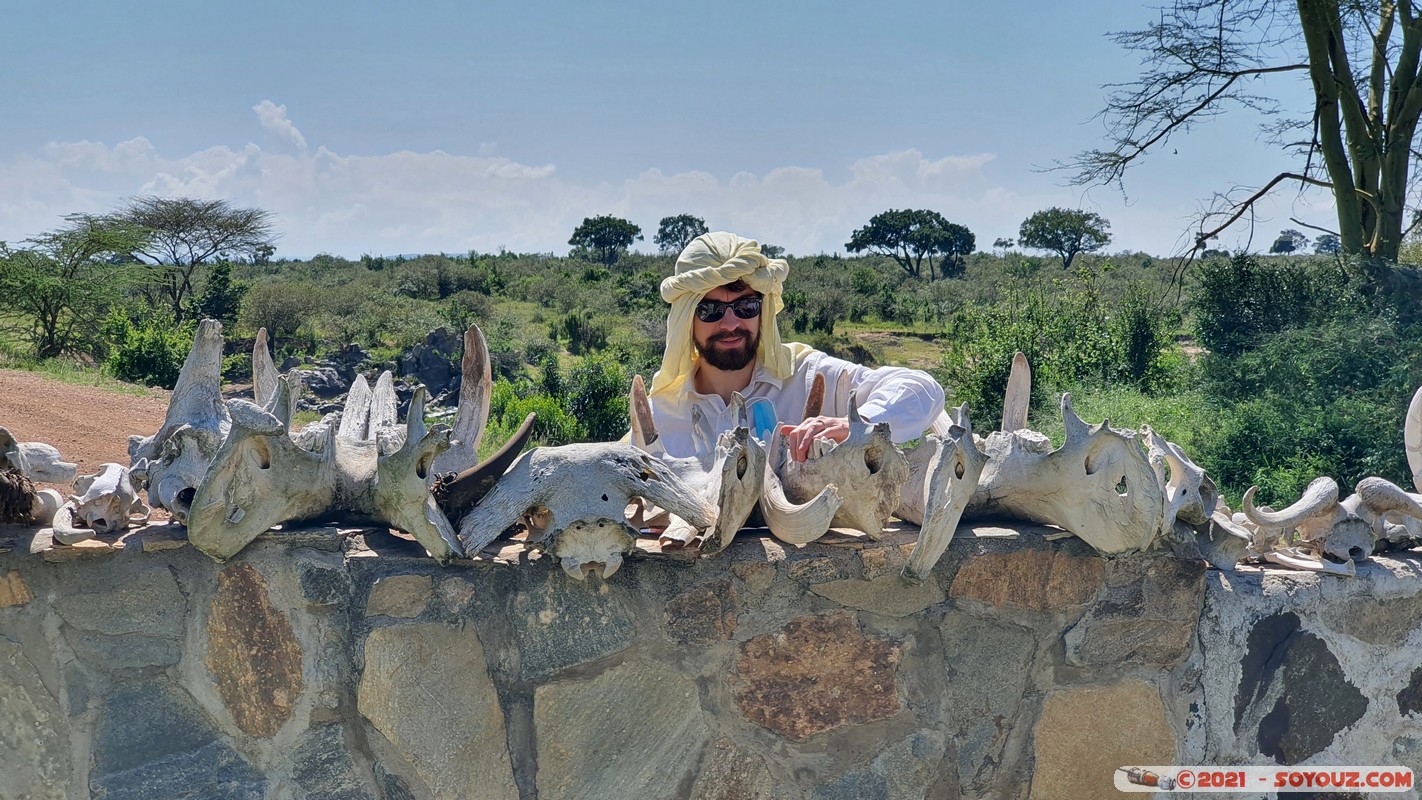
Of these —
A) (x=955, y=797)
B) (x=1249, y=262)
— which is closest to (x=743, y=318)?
(x=955, y=797)

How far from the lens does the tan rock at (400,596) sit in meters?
1.61

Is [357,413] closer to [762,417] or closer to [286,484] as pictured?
[286,484]

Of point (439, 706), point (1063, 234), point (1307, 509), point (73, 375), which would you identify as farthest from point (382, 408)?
point (1063, 234)

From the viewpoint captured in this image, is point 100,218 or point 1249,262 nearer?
point 1249,262

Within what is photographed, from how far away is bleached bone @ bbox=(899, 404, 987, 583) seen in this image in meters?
1.62

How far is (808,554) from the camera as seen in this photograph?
1.69 m

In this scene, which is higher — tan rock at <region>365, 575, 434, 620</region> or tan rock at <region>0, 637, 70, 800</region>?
tan rock at <region>365, 575, 434, 620</region>

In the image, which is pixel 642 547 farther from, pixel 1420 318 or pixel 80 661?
pixel 1420 318

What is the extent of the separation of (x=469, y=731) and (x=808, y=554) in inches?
23.5

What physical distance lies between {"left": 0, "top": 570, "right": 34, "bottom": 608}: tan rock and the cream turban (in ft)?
4.74

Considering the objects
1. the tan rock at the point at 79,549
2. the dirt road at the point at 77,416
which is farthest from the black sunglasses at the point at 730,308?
the dirt road at the point at 77,416

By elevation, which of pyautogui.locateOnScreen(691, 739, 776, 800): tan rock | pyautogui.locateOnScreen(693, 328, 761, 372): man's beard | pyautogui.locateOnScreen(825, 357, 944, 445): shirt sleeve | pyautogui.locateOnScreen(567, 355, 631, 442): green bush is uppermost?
pyautogui.locateOnScreen(693, 328, 761, 372): man's beard

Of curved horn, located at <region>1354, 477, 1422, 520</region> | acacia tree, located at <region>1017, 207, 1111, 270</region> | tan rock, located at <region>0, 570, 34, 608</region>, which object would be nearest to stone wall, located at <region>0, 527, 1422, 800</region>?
tan rock, located at <region>0, 570, 34, 608</region>

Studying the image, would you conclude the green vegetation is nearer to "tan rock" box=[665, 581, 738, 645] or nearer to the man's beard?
the man's beard
